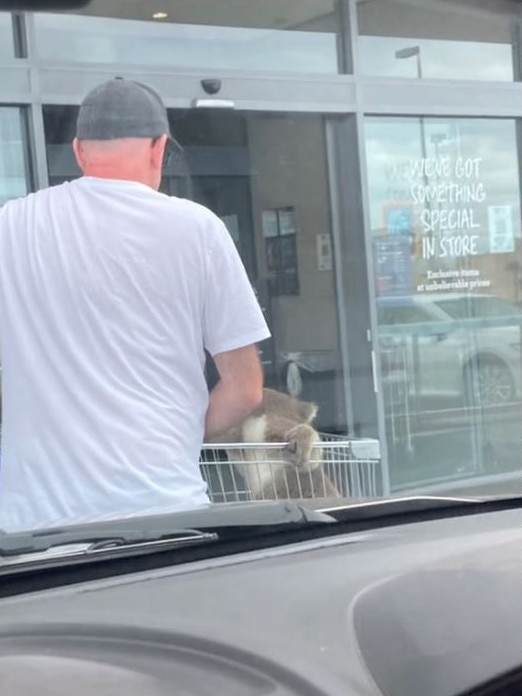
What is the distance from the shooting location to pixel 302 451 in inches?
139

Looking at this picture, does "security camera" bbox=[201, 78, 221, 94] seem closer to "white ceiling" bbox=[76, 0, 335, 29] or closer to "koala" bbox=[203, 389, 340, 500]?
"white ceiling" bbox=[76, 0, 335, 29]

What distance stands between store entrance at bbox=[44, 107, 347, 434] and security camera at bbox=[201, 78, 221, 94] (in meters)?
0.12

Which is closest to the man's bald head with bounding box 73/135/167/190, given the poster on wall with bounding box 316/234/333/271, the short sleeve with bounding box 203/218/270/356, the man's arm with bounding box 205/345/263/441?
the short sleeve with bounding box 203/218/270/356

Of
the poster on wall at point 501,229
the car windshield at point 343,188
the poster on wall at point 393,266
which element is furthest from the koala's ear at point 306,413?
the poster on wall at point 501,229

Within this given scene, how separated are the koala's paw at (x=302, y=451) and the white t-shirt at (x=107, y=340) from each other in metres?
0.79

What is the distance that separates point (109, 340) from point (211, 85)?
14.8 feet

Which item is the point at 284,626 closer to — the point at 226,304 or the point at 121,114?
the point at 226,304

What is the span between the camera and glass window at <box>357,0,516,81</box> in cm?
727

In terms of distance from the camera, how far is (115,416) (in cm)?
256

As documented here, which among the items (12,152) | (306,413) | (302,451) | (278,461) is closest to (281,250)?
(12,152)

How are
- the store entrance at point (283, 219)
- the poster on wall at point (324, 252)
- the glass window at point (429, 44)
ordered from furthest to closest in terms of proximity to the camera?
the poster on wall at point (324, 252)
the glass window at point (429, 44)
the store entrance at point (283, 219)

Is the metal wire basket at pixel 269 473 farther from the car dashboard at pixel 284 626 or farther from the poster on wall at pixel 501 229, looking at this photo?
the poster on wall at pixel 501 229

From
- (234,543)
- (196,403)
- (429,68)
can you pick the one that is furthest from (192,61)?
(234,543)

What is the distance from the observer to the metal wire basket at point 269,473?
10.1ft
